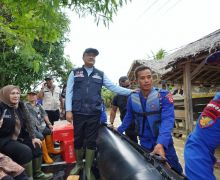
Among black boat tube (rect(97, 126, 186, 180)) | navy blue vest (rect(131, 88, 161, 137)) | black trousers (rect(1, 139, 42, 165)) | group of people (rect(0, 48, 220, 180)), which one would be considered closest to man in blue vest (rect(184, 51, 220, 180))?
black boat tube (rect(97, 126, 186, 180))

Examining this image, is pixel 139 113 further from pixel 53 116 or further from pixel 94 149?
pixel 53 116

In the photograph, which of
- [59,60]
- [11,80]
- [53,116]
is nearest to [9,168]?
[53,116]

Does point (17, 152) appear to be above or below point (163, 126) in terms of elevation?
below

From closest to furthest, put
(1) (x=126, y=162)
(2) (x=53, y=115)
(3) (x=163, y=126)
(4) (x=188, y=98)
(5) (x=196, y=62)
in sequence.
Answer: (1) (x=126, y=162), (3) (x=163, y=126), (2) (x=53, y=115), (4) (x=188, y=98), (5) (x=196, y=62)

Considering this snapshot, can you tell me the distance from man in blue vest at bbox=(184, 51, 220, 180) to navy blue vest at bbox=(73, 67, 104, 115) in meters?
2.12

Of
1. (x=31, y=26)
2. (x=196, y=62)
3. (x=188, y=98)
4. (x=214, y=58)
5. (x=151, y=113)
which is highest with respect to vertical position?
(x=196, y=62)

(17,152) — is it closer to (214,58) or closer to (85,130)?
(85,130)

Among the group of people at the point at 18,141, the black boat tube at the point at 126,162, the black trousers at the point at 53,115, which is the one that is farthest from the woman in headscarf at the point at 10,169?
the black trousers at the point at 53,115

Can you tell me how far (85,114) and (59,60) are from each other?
33.7 ft

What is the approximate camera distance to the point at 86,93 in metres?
3.63

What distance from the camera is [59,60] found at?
44.3ft

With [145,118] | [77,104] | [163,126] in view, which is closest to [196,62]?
[77,104]

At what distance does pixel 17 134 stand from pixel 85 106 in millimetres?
1063

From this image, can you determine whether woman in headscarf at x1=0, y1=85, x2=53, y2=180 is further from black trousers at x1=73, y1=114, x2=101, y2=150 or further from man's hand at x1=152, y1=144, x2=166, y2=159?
man's hand at x1=152, y1=144, x2=166, y2=159
